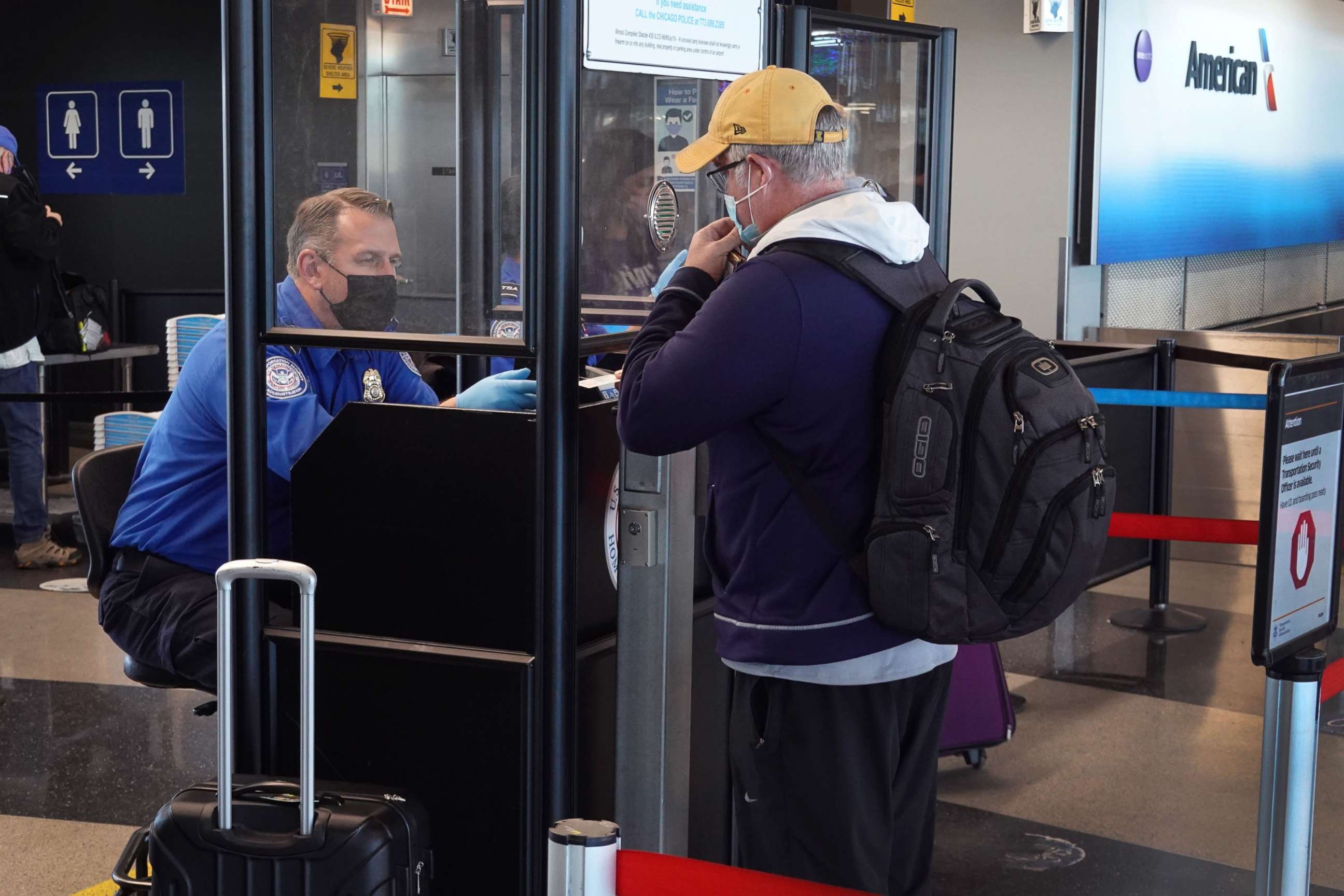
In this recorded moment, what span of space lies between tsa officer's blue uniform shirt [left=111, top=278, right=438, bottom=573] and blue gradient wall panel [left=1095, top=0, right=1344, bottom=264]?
14.9ft

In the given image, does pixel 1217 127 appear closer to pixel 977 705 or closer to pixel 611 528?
pixel 977 705

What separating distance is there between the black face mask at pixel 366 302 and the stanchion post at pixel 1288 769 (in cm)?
145

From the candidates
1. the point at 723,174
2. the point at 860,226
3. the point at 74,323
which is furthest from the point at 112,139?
the point at 860,226

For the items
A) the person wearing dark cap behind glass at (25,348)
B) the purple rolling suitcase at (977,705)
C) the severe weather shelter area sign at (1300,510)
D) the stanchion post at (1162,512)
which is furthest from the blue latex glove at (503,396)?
the person wearing dark cap behind glass at (25,348)

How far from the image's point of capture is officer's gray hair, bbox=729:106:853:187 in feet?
6.82

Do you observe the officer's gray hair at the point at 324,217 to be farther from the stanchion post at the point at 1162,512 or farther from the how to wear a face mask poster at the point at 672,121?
the stanchion post at the point at 1162,512

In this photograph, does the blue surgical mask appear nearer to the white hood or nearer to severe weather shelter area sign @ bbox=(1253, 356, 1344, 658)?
the white hood

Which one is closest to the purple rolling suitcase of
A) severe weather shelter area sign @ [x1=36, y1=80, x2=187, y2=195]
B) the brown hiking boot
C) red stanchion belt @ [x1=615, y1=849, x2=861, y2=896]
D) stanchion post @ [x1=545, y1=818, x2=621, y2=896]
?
red stanchion belt @ [x1=615, y1=849, x2=861, y2=896]

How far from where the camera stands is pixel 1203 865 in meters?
3.15

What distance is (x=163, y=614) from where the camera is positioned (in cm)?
277

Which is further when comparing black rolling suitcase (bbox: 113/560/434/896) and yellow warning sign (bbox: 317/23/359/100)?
yellow warning sign (bbox: 317/23/359/100)

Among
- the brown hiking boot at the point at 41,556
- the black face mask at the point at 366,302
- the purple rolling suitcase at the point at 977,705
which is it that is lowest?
the brown hiking boot at the point at 41,556

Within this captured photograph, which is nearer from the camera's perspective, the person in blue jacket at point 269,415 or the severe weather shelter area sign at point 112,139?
the person in blue jacket at point 269,415

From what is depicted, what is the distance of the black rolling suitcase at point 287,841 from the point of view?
6.61 ft
